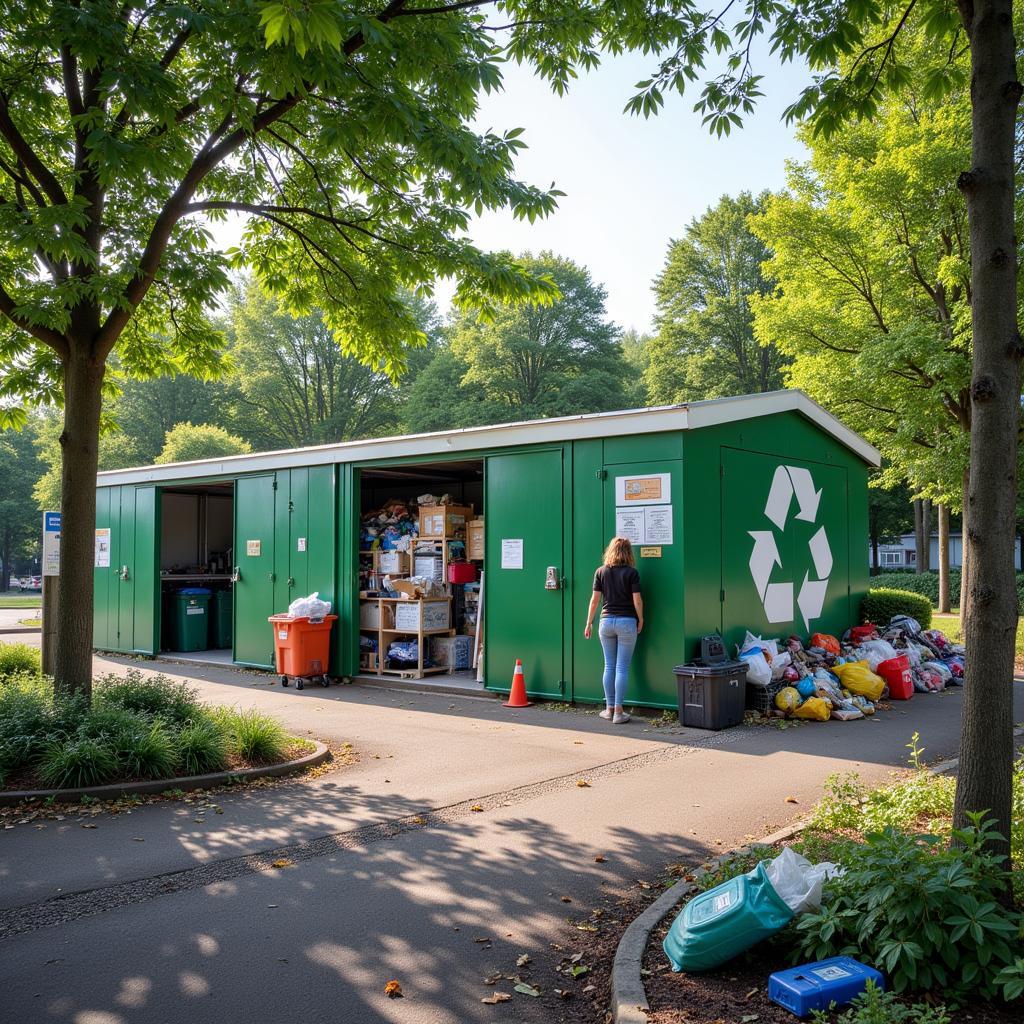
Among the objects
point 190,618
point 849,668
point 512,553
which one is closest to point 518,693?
point 512,553

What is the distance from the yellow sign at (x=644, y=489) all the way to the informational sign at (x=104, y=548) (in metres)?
12.6

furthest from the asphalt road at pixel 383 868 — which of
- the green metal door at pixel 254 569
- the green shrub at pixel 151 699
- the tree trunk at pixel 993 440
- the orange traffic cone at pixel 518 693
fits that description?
the green metal door at pixel 254 569

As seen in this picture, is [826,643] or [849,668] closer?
[849,668]

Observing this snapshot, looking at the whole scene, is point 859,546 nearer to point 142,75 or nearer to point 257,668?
point 257,668

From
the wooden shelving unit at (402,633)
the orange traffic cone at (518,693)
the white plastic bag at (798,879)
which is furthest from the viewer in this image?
the wooden shelving unit at (402,633)

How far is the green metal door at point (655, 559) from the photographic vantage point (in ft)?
33.9

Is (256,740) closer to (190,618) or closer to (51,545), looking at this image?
(51,545)

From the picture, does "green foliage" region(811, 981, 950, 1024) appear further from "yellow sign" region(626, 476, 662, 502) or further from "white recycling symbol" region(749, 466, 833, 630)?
"white recycling symbol" region(749, 466, 833, 630)

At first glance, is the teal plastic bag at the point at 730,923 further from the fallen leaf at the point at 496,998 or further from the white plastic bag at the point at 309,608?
the white plastic bag at the point at 309,608

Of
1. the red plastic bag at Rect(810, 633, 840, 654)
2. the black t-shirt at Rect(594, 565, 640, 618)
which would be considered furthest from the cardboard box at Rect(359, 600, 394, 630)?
the red plastic bag at Rect(810, 633, 840, 654)

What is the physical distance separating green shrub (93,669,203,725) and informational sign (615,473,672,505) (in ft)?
17.7

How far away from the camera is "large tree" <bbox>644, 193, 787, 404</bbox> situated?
3650 cm

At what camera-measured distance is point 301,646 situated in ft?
43.7

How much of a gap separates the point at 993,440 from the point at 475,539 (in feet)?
34.0
